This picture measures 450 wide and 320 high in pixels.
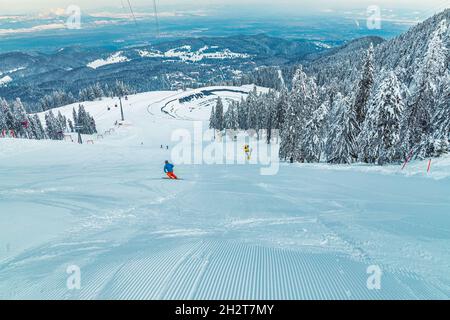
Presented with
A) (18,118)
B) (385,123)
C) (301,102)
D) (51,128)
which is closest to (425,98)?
(385,123)

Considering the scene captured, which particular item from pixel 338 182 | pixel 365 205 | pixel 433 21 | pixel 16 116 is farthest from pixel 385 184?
pixel 433 21

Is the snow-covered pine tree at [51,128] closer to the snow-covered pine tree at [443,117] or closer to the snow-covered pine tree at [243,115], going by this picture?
the snow-covered pine tree at [243,115]

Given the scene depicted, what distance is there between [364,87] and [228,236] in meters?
23.6

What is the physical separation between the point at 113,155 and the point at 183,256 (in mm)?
22065

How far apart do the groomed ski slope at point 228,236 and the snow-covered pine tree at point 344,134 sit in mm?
10346

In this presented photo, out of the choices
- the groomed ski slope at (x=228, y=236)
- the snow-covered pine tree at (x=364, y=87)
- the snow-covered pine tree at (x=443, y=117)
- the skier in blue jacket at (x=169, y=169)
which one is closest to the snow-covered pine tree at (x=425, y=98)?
the snow-covered pine tree at (x=443, y=117)

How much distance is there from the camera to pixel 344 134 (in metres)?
26.9

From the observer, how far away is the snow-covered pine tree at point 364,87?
2466cm

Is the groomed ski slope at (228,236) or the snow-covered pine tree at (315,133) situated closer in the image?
the groomed ski slope at (228,236)

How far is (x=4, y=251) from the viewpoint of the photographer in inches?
267

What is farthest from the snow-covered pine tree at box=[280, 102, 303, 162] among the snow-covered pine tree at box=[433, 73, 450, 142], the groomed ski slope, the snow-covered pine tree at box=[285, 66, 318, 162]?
the groomed ski slope

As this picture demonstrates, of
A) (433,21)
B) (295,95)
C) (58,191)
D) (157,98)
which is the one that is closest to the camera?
(58,191)

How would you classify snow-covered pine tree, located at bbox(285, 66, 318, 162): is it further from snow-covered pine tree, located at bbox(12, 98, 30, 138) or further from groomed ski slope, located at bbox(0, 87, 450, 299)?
snow-covered pine tree, located at bbox(12, 98, 30, 138)

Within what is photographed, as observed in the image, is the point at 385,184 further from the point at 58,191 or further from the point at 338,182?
the point at 58,191
